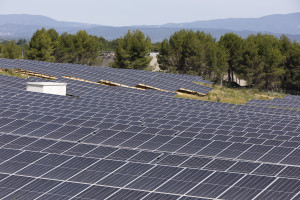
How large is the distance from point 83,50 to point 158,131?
6654 centimetres

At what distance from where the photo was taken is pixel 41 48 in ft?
252

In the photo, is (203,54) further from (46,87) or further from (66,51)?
(46,87)

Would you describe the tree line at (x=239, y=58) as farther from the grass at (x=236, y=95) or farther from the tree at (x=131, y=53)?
the tree at (x=131, y=53)

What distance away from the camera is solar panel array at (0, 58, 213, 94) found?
52031 millimetres

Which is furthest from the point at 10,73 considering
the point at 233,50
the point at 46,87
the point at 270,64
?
the point at 270,64

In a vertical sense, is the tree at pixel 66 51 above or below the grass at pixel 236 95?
above

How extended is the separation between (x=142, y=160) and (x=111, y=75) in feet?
131

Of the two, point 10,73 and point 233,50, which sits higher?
point 233,50

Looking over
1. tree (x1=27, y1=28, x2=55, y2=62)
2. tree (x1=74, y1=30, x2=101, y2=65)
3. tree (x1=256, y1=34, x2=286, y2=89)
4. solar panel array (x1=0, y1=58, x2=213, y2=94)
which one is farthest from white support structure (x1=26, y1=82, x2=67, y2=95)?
tree (x1=256, y1=34, x2=286, y2=89)

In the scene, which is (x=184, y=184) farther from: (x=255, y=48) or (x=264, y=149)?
(x=255, y=48)

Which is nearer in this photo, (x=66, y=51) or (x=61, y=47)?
(x=61, y=47)

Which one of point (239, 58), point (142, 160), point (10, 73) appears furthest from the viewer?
point (239, 58)

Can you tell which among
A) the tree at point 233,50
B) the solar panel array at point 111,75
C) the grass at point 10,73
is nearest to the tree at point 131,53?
the tree at point 233,50

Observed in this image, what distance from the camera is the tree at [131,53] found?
76625 mm
